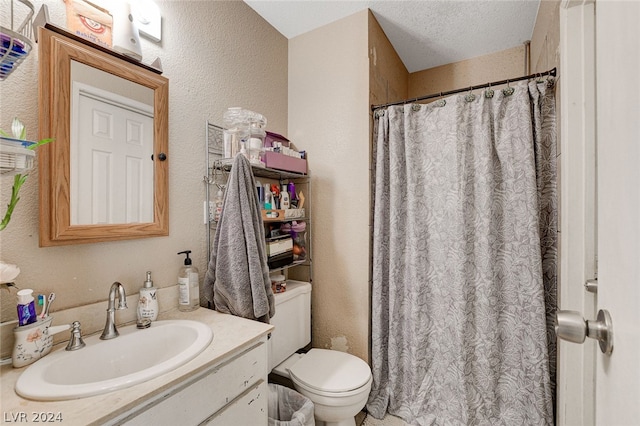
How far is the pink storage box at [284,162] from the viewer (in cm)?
155

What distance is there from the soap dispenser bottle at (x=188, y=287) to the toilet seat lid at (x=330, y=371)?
616mm

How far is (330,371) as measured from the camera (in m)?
1.48

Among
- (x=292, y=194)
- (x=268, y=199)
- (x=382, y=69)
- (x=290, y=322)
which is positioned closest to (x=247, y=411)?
(x=290, y=322)

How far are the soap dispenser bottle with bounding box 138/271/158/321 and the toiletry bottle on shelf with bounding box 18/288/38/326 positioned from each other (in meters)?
0.31

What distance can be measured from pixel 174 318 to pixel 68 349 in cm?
35

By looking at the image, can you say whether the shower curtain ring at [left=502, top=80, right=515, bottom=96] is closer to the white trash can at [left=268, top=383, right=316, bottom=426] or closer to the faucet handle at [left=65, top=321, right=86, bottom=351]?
the white trash can at [left=268, top=383, right=316, bottom=426]

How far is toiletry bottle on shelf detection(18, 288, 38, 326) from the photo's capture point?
823 mm

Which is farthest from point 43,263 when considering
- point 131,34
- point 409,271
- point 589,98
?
point 589,98

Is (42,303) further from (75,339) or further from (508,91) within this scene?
(508,91)

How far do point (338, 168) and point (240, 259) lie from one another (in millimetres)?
901

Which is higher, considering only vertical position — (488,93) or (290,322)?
(488,93)

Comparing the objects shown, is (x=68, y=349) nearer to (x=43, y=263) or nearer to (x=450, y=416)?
(x=43, y=263)

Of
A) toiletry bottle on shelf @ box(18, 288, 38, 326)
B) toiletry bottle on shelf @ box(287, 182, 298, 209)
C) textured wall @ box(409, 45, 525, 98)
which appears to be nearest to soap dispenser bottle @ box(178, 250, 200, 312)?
toiletry bottle on shelf @ box(18, 288, 38, 326)

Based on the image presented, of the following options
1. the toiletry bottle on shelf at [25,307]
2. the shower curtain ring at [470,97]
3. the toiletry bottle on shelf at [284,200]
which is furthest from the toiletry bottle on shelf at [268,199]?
the shower curtain ring at [470,97]
